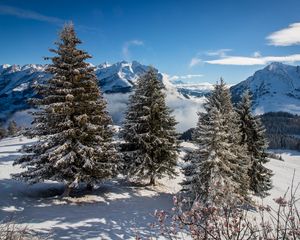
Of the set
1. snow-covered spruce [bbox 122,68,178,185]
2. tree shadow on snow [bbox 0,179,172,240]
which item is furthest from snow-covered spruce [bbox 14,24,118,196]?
snow-covered spruce [bbox 122,68,178,185]

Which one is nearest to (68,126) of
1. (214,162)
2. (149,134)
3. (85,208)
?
(85,208)

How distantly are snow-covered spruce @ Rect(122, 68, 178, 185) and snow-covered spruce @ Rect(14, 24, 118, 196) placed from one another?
4622mm

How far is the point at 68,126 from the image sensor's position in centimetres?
1966

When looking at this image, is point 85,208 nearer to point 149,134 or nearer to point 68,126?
point 68,126

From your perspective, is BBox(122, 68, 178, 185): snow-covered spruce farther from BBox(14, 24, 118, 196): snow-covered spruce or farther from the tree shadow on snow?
BBox(14, 24, 118, 196): snow-covered spruce

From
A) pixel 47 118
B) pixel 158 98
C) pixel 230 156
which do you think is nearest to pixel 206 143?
pixel 230 156

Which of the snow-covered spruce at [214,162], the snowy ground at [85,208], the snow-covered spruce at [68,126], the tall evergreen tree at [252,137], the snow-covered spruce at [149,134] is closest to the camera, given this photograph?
the snowy ground at [85,208]

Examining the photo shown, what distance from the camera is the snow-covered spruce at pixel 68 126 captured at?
1916 cm

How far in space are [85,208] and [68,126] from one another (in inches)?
198

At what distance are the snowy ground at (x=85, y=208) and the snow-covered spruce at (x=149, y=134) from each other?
6.13ft

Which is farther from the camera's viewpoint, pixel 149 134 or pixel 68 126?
pixel 149 134

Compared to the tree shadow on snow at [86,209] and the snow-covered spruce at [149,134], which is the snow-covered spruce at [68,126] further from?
the snow-covered spruce at [149,134]

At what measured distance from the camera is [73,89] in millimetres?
19797

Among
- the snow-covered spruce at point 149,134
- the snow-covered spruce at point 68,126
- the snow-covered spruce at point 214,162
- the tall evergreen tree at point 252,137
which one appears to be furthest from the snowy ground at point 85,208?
the tall evergreen tree at point 252,137
